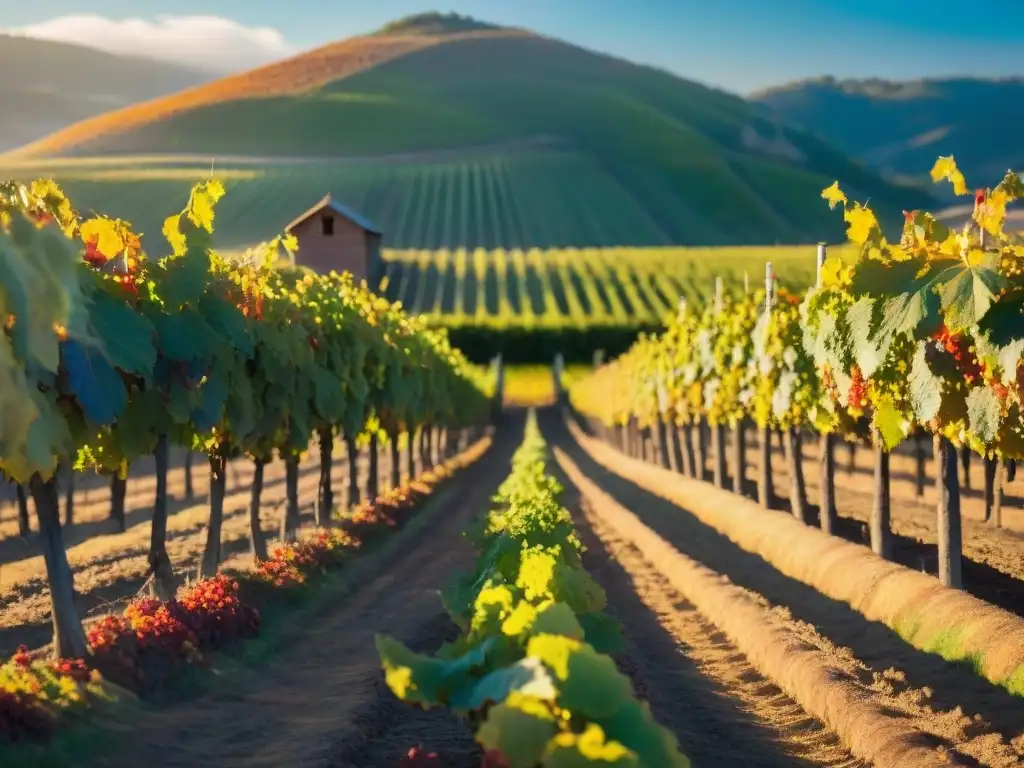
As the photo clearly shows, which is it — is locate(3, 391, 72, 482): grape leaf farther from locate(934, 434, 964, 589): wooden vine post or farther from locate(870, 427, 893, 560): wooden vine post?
locate(870, 427, 893, 560): wooden vine post

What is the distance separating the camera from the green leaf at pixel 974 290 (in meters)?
12.5

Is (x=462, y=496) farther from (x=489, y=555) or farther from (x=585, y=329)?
(x=585, y=329)

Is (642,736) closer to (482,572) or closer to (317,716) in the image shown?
(482,572)

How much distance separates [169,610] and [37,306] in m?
8.49

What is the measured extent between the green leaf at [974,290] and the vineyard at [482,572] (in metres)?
0.04

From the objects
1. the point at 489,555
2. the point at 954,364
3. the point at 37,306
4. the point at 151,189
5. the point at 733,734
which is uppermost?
the point at 151,189

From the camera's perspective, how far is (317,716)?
43.3ft

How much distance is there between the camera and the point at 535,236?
502 ft

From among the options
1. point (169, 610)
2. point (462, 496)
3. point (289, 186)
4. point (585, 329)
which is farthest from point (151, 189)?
point (169, 610)

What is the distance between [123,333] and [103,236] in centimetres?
187

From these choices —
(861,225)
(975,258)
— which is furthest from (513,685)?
(861,225)

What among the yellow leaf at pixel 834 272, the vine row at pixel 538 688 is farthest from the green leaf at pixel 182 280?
the yellow leaf at pixel 834 272

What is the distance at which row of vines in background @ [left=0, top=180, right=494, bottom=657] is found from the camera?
8039mm

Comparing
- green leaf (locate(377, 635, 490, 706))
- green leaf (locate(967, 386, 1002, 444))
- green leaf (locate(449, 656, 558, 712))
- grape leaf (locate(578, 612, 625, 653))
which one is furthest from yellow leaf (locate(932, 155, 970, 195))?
green leaf (locate(449, 656, 558, 712))
